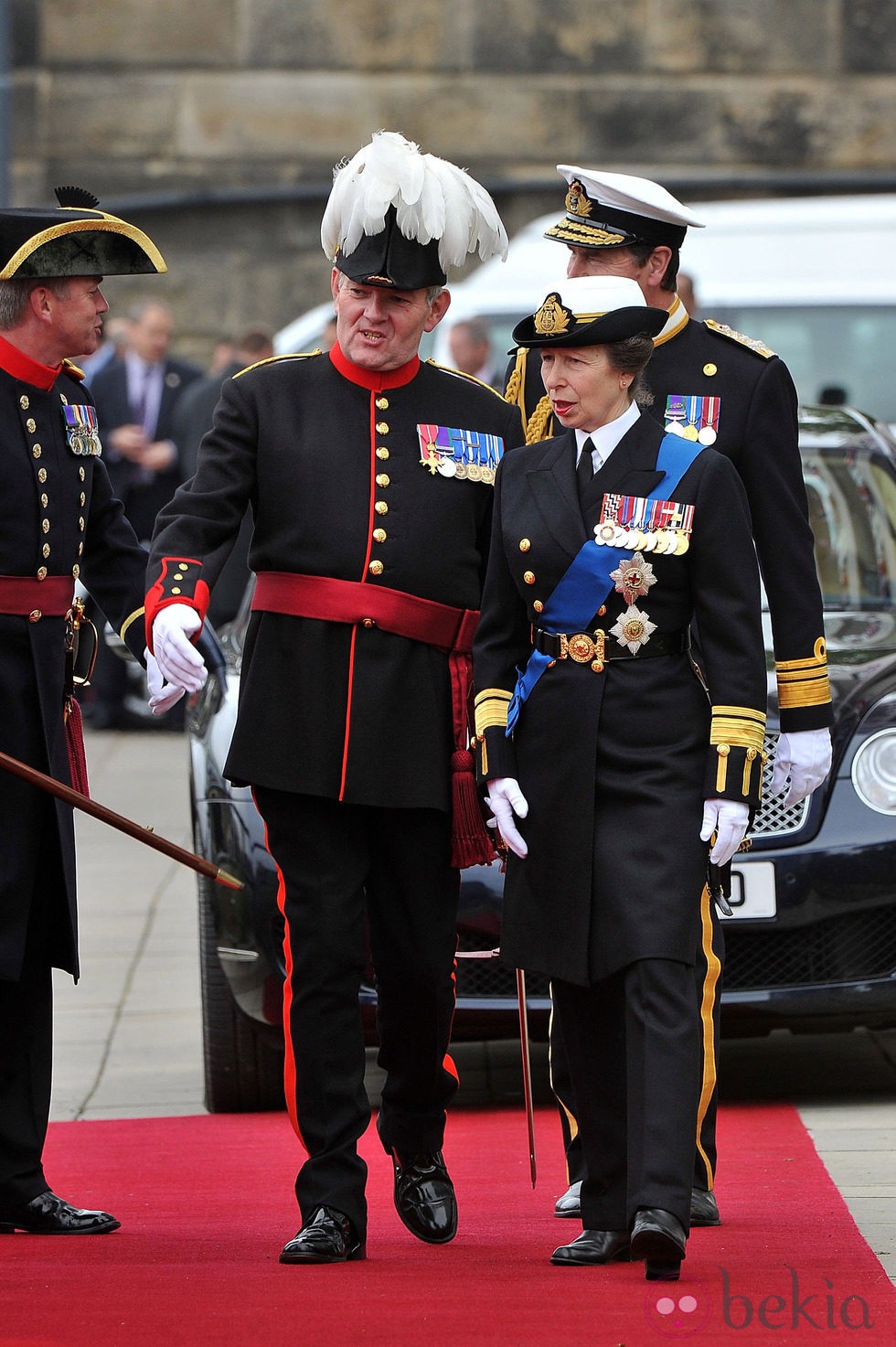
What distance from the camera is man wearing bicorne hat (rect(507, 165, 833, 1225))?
4918 millimetres

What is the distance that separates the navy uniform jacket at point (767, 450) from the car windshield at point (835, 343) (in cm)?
742

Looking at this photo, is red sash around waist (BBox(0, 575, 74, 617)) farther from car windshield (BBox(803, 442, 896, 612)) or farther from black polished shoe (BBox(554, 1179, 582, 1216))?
car windshield (BBox(803, 442, 896, 612))

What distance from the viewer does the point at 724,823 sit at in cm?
447

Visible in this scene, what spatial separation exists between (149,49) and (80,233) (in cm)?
1378

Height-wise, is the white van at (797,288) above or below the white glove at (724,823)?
above

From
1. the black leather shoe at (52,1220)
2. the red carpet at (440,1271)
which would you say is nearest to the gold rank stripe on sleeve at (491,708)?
the red carpet at (440,1271)

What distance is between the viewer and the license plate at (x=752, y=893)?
6.00m

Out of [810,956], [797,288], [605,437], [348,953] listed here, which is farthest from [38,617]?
[797,288]

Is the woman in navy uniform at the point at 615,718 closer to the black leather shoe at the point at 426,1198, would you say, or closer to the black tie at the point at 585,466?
the black tie at the point at 585,466

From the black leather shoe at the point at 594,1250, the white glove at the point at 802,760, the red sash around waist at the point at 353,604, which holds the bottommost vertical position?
the black leather shoe at the point at 594,1250

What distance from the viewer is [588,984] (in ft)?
15.0

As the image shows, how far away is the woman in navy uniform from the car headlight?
1.61m

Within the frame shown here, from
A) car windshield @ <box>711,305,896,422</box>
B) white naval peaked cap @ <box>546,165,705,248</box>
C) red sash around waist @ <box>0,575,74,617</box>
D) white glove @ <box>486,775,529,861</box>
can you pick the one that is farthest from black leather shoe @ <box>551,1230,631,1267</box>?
car windshield @ <box>711,305,896,422</box>

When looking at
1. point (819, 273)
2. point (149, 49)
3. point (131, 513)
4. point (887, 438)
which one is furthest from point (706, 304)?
point (149, 49)
